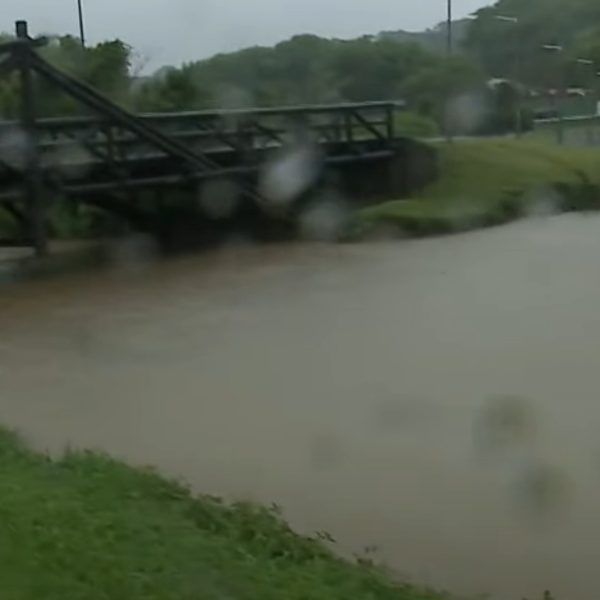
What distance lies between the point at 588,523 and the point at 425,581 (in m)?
0.71

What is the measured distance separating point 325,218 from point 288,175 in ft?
1.67

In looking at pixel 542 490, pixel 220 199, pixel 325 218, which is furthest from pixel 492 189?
pixel 542 490

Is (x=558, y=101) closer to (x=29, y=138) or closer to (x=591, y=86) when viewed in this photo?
(x=591, y=86)

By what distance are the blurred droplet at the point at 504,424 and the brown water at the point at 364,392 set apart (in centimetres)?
1

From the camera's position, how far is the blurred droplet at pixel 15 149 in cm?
1026

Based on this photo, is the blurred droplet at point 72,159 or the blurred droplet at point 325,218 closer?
the blurred droplet at point 72,159

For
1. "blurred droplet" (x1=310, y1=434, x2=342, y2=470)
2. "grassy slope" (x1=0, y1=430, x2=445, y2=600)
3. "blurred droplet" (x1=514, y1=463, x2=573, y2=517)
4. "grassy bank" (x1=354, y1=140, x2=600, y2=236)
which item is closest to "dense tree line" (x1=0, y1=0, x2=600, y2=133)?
"grassy bank" (x1=354, y1=140, x2=600, y2=236)

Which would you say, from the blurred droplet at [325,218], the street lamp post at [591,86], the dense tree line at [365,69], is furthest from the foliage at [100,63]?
the street lamp post at [591,86]

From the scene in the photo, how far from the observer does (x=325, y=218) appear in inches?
495

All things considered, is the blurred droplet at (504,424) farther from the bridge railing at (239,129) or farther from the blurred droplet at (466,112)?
the blurred droplet at (466,112)

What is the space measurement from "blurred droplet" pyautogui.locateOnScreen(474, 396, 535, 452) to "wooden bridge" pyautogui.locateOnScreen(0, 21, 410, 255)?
5316 millimetres

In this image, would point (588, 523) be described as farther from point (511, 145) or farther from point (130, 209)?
point (511, 145)

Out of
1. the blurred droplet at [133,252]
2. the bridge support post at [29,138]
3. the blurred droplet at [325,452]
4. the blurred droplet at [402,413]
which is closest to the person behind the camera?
the blurred droplet at [325,452]

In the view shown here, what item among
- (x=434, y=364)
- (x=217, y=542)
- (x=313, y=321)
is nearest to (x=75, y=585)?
(x=217, y=542)
